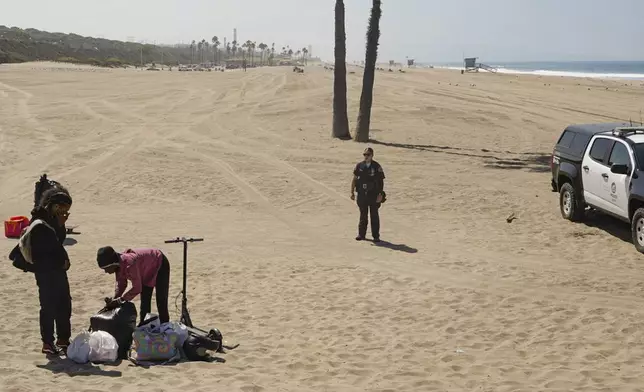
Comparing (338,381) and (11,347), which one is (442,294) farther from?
(11,347)

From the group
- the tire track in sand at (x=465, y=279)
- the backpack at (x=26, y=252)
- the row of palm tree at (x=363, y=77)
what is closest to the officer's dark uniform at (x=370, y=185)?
the tire track in sand at (x=465, y=279)

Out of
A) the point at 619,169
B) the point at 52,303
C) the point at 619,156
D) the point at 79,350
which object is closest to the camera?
the point at 79,350

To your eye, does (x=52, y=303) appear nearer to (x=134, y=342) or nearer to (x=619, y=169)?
(x=134, y=342)

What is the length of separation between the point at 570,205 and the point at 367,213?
4.58m

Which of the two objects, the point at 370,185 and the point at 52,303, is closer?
the point at 52,303

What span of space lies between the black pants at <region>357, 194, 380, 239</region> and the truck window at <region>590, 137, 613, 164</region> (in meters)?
4.55

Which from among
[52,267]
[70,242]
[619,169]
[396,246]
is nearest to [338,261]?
[396,246]

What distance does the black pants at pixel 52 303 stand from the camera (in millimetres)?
7387

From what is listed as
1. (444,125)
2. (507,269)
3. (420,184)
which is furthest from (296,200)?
(444,125)

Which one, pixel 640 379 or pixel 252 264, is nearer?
pixel 640 379

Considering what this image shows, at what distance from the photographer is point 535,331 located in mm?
8727

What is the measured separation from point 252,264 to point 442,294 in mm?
3290

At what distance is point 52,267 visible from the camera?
289 inches

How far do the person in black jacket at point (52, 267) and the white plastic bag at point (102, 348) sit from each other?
0.43 m
